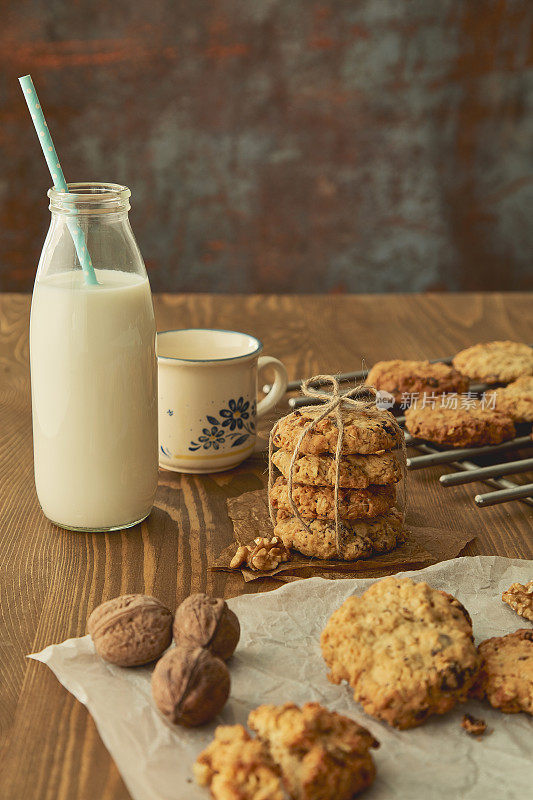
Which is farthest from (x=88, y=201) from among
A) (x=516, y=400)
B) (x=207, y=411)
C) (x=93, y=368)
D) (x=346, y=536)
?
(x=516, y=400)

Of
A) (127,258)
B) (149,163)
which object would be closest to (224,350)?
(127,258)

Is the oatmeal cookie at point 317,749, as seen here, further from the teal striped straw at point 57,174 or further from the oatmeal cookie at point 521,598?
the teal striped straw at point 57,174

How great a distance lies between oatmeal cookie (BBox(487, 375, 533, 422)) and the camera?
130 cm

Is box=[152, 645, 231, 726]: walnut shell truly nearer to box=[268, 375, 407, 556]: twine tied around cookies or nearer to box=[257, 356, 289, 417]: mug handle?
box=[268, 375, 407, 556]: twine tied around cookies

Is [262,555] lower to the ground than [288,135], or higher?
lower

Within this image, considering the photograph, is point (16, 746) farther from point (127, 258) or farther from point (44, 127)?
point (44, 127)

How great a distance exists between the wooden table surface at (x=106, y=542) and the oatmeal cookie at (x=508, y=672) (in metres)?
0.21

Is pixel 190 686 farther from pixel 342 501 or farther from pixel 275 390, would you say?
pixel 275 390

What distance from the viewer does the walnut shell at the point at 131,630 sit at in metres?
0.72

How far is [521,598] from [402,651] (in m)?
0.19

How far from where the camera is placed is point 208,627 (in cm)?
73

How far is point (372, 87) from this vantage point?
3.24 meters

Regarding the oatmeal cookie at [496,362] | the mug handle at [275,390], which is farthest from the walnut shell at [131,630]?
the oatmeal cookie at [496,362]

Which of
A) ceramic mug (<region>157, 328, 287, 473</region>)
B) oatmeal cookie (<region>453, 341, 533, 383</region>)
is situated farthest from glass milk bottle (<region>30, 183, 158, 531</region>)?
oatmeal cookie (<region>453, 341, 533, 383</region>)
